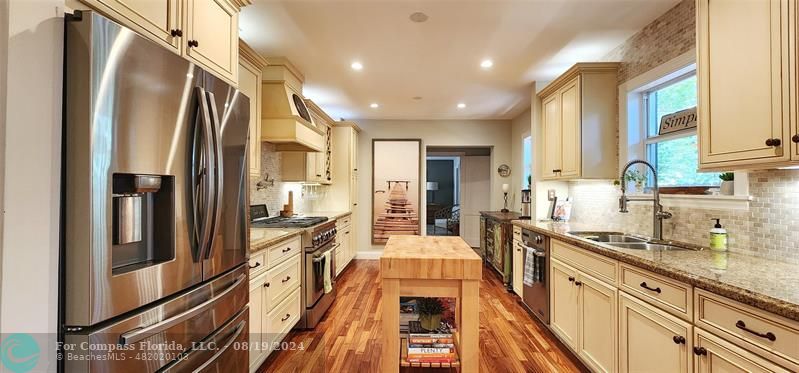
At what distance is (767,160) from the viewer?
1.37 meters

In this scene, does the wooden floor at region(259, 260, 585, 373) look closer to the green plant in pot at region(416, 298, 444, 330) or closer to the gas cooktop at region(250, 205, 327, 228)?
the green plant in pot at region(416, 298, 444, 330)

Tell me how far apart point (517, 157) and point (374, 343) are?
410 centimetres

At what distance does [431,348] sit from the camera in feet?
5.42

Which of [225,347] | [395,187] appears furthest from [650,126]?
[395,187]

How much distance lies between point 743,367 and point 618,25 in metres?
2.50

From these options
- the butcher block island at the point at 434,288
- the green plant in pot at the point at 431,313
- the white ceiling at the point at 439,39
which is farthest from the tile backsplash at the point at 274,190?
the butcher block island at the point at 434,288

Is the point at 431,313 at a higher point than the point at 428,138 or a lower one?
lower

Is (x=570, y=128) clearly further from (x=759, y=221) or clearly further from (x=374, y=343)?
(x=374, y=343)

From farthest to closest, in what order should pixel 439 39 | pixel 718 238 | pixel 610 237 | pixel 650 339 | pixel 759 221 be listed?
1. pixel 439 39
2. pixel 610 237
3. pixel 718 238
4. pixel 759 221
5. pixel 650 339

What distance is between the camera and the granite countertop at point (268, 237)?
2.02m

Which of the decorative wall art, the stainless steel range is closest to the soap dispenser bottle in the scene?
the stainless steel range

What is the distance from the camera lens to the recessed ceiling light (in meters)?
2.48

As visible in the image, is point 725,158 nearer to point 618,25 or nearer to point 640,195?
point 640,195

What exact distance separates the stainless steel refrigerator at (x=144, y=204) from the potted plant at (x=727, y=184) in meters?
2.69
